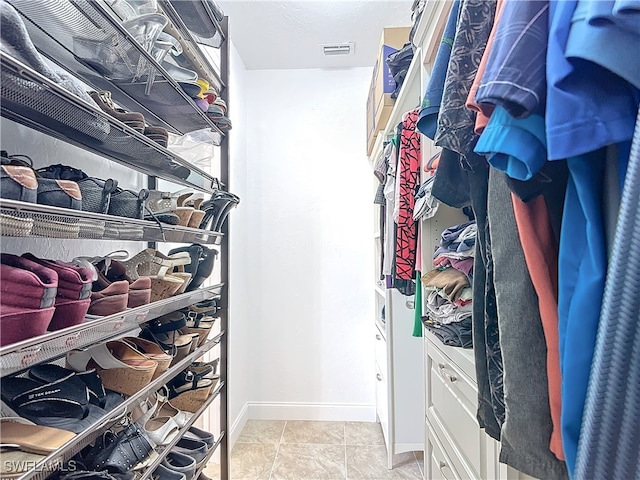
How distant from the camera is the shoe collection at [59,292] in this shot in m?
0.58

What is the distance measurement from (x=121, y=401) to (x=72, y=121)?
0.62 m

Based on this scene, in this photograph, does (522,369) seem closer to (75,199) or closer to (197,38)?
(75,199)

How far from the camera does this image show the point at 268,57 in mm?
2295

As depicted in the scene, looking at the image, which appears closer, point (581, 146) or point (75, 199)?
point (581, 146)

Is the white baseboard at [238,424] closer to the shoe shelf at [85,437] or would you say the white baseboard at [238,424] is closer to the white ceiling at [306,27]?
the shoe shelf at [85,437]

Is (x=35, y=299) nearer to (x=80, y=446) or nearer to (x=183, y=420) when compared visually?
(x=80, y=446)

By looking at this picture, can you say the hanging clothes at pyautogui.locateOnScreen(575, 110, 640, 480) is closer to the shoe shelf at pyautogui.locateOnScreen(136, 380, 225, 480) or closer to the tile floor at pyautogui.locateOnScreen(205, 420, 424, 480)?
the shoe shelf at pyautogui.locateOnScreen(136, 380, 225, 480)

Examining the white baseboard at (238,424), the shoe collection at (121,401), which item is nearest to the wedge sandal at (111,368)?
the shoe collection at (121,401)

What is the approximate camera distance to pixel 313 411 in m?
2.33

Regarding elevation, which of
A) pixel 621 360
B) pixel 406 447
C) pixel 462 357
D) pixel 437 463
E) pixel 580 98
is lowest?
pixel 406 447

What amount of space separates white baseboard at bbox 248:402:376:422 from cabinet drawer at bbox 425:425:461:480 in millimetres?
1278

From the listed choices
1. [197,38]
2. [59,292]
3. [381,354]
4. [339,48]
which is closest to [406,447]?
[381,354]

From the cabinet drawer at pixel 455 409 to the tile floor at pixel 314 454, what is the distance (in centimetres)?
94

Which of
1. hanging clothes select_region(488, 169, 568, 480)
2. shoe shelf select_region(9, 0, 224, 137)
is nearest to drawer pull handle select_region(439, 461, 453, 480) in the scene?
hanging clothes select_region(488, 169, 568, 480)
